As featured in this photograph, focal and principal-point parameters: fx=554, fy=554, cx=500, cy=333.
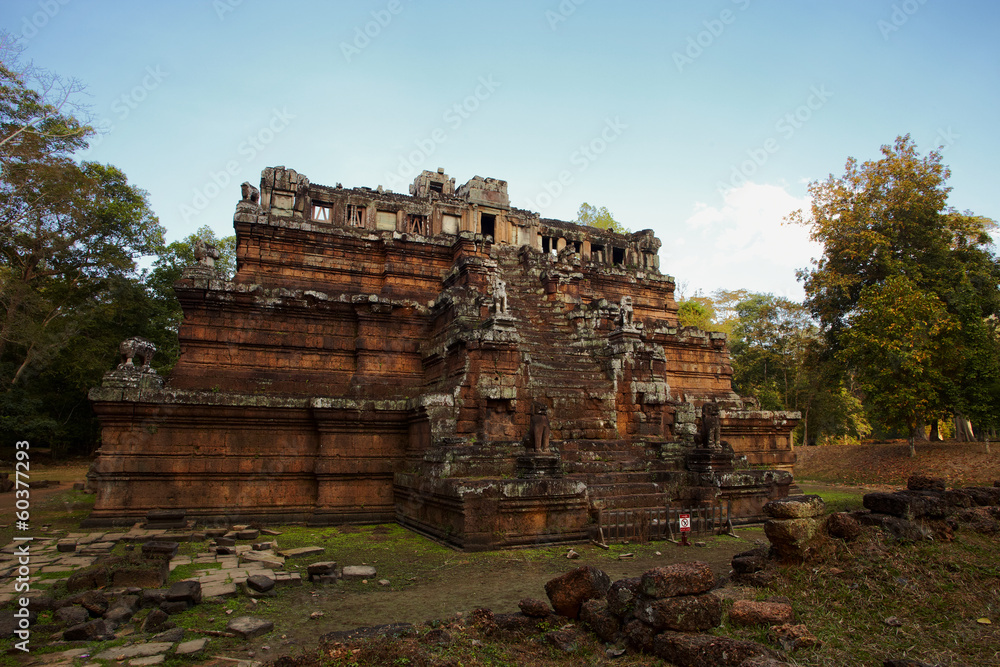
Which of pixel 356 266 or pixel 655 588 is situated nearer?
pixel 655 588

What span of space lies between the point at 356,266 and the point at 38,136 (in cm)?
1366

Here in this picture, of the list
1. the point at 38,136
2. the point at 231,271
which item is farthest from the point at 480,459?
the point at 231,271

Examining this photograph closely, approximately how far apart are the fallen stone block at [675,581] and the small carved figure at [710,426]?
746cm

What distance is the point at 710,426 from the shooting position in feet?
39.1

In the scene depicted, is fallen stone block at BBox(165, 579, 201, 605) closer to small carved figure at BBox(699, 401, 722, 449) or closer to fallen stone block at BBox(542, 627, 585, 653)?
fallen stone block at BBox(542, 627, 585, 653)

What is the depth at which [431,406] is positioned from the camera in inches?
433

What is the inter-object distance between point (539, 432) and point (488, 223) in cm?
1314

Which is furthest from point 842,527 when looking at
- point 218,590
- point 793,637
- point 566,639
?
point 218,590

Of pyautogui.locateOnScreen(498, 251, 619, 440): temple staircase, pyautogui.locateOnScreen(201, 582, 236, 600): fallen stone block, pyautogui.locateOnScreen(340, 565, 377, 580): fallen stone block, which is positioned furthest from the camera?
pyautogui.locateOnScreen(498, 251, 619, 440): temple staircase

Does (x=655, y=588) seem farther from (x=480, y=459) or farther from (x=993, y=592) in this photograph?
(x=480, y=459)

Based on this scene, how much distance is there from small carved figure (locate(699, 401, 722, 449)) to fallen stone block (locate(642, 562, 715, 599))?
7463mm

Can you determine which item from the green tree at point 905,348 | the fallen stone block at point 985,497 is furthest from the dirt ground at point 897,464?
the fallen stone block at point 985,497

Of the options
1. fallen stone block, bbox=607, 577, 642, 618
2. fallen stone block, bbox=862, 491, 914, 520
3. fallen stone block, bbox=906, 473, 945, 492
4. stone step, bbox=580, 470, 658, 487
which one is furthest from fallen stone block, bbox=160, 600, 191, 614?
fallen stone block, bbox=906, 473, 945, 492

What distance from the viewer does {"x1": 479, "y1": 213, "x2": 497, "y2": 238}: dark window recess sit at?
2117 centimetres
